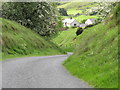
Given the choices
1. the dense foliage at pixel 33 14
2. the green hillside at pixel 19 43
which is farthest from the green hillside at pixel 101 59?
the dense foliage at pixel 33 14

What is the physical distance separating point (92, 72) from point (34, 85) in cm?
415

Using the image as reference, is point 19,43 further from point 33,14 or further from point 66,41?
point 66,41

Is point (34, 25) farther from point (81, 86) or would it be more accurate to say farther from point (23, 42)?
point (81, 86)

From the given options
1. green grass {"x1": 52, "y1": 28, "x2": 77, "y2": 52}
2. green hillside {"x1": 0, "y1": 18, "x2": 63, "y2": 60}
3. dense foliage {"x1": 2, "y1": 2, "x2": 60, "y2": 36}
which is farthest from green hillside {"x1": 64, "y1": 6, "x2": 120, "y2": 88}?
green grass {"x1": 52, "y1": 28, "x2": 77, "y2": 52}

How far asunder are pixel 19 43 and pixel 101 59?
83.0 feet

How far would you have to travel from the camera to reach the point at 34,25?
59688 millimetres

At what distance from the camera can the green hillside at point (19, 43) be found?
125ft

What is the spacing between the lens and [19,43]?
1663 inches

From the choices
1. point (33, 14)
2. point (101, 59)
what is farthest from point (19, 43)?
point (101, 59)

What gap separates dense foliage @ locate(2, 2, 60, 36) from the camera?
186 feet

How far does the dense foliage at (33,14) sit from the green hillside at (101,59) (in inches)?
1257

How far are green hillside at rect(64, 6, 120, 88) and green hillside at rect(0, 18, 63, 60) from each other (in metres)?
14.1

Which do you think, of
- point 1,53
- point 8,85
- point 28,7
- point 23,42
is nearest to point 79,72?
point 8,85

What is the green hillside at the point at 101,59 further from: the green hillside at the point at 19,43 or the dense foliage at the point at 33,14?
the dense foliage at the point at 33,14
